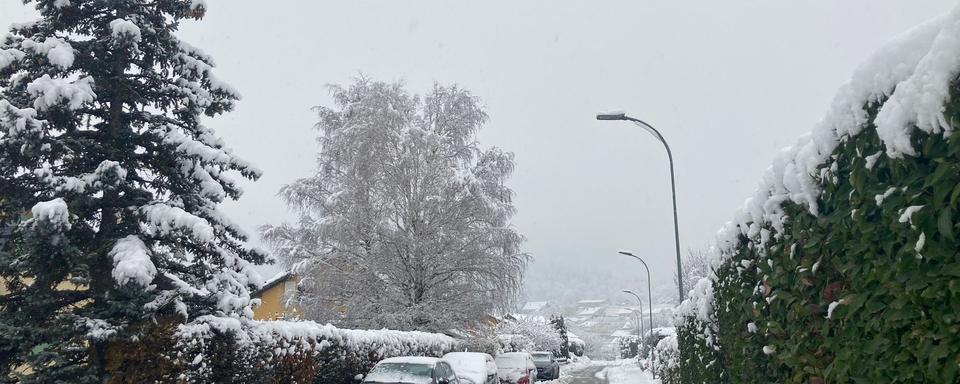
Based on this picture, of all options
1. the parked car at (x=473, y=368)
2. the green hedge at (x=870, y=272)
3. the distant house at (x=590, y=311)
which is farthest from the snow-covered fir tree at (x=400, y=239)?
the distant house at (x=590, y=311)

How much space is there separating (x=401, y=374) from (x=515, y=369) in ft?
40.5

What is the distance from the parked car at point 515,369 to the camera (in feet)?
80.4

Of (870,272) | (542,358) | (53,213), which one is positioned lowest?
(870,272)

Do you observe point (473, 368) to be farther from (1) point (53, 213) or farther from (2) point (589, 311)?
(2) point (589, 311)

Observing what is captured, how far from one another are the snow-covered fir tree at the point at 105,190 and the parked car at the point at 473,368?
8.25m

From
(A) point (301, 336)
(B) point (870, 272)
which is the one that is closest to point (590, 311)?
(A) point (301, 336)

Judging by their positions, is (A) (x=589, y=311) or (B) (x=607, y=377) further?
(A) (x=589, y=311)

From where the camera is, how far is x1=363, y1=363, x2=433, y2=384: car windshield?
42.8ft

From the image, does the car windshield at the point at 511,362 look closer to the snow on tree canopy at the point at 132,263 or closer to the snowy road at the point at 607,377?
the snowy road at the point at 607,377

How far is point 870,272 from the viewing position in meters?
3.10

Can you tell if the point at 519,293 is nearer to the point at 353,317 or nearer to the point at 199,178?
the point at 353,317

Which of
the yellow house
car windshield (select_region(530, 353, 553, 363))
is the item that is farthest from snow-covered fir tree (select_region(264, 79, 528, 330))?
car windshield (select_region(530, 353, 553, 363))

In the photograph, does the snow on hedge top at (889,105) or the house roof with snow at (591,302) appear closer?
the snow on hedge top at (889,105)

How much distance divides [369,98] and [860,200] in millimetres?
25528
